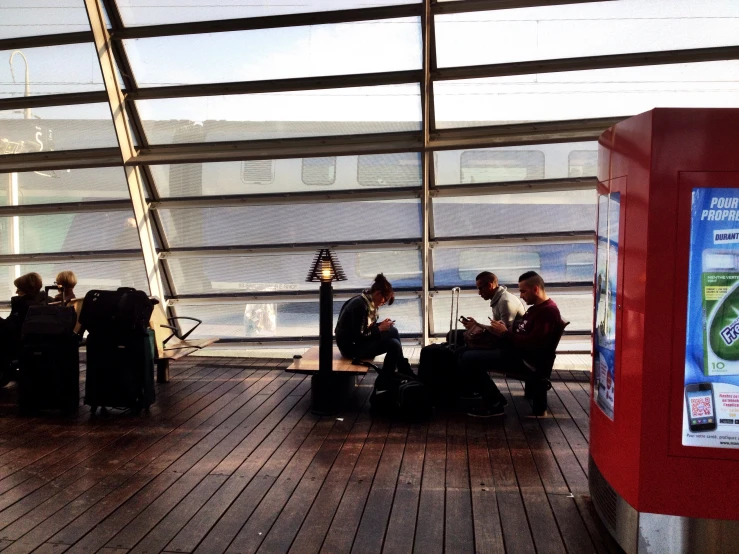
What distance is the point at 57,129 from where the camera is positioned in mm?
8898

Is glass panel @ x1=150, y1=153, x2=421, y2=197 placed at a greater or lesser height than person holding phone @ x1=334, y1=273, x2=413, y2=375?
greater

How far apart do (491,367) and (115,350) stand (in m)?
3.33

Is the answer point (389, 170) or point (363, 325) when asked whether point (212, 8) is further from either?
point (363, 325)

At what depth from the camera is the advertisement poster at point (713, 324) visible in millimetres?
3377

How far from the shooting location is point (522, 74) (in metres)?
8.00

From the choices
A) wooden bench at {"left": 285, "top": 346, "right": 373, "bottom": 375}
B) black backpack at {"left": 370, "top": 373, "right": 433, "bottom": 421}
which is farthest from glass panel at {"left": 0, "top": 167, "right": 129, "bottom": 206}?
Answer: black backpack at {"left": 370, "top": 373, "right": 433, "bottom": 421}

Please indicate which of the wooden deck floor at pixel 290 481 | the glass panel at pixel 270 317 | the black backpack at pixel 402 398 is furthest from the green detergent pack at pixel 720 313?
the glass panel at pixel 270 317

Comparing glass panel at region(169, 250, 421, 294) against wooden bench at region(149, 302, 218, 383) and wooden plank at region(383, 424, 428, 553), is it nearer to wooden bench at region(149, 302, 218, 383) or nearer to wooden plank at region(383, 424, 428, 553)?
wooden bench at region(149, 302, 218, 383)

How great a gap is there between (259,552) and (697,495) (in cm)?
214

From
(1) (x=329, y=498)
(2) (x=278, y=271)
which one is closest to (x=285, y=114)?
(2) (x=278, y=271)

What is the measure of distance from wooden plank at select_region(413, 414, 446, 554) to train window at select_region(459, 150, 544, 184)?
3558 mm

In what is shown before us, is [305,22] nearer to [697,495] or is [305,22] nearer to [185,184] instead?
[185,184]

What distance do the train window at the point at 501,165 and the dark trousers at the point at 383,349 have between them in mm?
2194

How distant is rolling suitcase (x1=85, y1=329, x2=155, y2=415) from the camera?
21.3 feet
